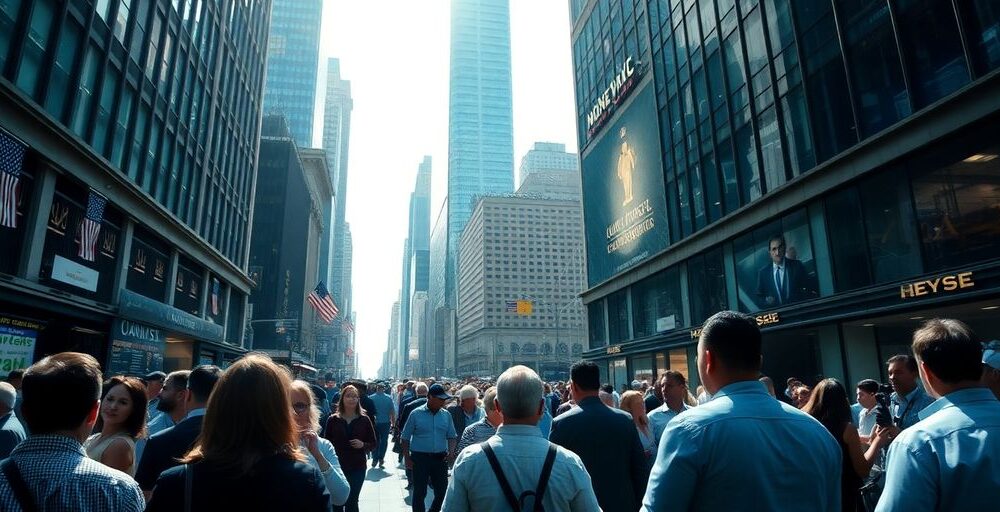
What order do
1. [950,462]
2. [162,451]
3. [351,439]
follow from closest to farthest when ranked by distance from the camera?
[950,462] → [162,451] → [351,439]

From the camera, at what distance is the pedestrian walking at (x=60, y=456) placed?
2326 millimetres

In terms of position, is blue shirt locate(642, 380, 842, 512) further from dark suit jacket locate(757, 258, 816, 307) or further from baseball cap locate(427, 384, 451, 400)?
dark suit jacket locate(757, 258, 816, 307)

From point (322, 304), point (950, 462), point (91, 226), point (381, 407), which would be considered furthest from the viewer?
point (322, 304)

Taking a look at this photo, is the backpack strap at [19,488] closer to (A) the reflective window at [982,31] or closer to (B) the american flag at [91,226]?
(A) the reflective window at [982,31]

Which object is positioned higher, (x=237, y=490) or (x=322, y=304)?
(x=322, y=304)

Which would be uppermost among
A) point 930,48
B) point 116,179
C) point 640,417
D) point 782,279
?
point 930,48

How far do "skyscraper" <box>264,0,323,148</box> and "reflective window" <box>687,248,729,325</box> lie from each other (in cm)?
12972

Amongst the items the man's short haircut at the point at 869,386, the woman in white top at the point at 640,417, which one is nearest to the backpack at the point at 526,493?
the woman in white top at the point at 640,417

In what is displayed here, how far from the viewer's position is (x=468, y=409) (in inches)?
434

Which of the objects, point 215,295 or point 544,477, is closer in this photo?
point 544,477

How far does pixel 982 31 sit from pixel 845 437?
14.9m

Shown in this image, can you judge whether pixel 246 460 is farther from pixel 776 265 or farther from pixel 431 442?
pixel 776 265

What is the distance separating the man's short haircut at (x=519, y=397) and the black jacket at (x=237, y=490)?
51.2 inches

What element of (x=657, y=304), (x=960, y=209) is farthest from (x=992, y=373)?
(x=657, y=304)
